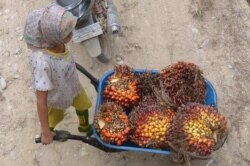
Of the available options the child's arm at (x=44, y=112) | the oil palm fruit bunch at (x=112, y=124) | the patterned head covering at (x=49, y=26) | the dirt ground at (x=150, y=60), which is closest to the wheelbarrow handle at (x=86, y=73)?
the oil palm fruit bunch at (x=112, y=124)

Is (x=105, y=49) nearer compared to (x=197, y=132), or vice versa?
(x=197, y=132)

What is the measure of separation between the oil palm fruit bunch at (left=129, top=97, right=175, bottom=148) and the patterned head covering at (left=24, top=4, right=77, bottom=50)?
0.86 meters

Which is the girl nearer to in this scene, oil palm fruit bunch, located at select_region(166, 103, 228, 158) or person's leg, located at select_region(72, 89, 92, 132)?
person's leg, located at select_region(72, 89, 92, 132)

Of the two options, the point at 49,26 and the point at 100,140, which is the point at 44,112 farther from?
the point at 49,26

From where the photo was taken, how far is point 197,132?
3.17 m

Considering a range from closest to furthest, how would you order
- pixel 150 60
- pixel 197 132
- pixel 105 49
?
pixel 197 132 → pixel 105 49 → pixel 150 60

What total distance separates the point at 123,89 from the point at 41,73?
0.71 m

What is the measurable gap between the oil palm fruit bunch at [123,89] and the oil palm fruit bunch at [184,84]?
25 cm

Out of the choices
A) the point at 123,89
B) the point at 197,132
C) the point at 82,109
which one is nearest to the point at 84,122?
the point at 82,109

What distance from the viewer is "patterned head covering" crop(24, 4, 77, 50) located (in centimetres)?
301

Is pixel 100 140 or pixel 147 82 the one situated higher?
pixel 147 82

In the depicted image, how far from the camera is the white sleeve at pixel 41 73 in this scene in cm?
320

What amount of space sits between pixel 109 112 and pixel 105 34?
1409 mm

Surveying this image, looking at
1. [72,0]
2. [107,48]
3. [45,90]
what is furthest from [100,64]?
[45,90]
